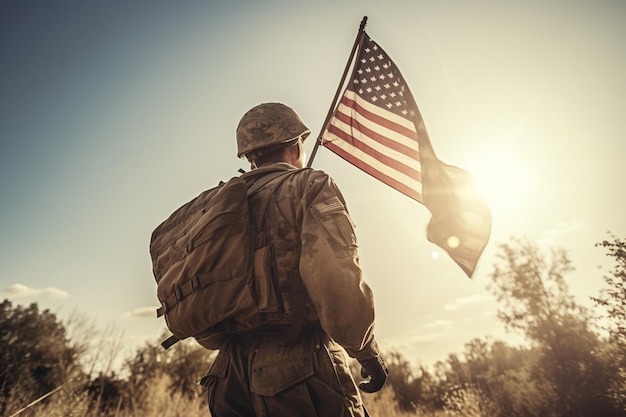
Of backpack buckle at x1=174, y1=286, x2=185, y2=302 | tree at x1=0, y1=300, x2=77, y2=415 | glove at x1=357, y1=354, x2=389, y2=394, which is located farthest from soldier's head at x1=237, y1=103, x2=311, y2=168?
tree at x1=0, y1=300, x2=77, y2=415

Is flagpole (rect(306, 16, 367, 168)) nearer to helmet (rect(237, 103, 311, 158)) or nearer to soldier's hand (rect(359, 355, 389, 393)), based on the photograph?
helmet (rect(237, 103, 311, 158))

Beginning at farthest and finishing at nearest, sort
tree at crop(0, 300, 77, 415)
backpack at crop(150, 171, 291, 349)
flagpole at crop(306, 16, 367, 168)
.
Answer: tree at crop(0, 300, 77, 415)
flagpole at crop(306, 16, 367, 168)
backpack at crop(150, 171, 291, 349)

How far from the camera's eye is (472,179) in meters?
3.48

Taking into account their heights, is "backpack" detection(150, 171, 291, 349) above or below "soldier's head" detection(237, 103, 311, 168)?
below

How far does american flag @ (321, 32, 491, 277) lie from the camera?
3260 millimetres

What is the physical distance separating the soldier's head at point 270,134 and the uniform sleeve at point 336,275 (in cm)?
86

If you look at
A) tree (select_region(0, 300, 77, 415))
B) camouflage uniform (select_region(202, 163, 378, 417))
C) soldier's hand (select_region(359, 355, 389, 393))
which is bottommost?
tree (select_region(0, 300, 77, 415))

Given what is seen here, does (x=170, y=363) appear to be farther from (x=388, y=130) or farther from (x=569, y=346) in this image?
(x=569, y=346)

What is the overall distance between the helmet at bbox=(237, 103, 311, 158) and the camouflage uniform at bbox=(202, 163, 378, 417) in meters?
0.62

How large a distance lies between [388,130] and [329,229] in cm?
282

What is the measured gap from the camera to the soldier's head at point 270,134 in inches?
94.0

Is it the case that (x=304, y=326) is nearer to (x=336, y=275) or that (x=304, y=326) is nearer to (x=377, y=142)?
(x=336, y=275)

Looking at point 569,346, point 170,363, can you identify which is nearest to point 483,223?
point 569,346

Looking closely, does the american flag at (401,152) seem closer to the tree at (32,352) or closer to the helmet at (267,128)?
the helmet at (267,128)
